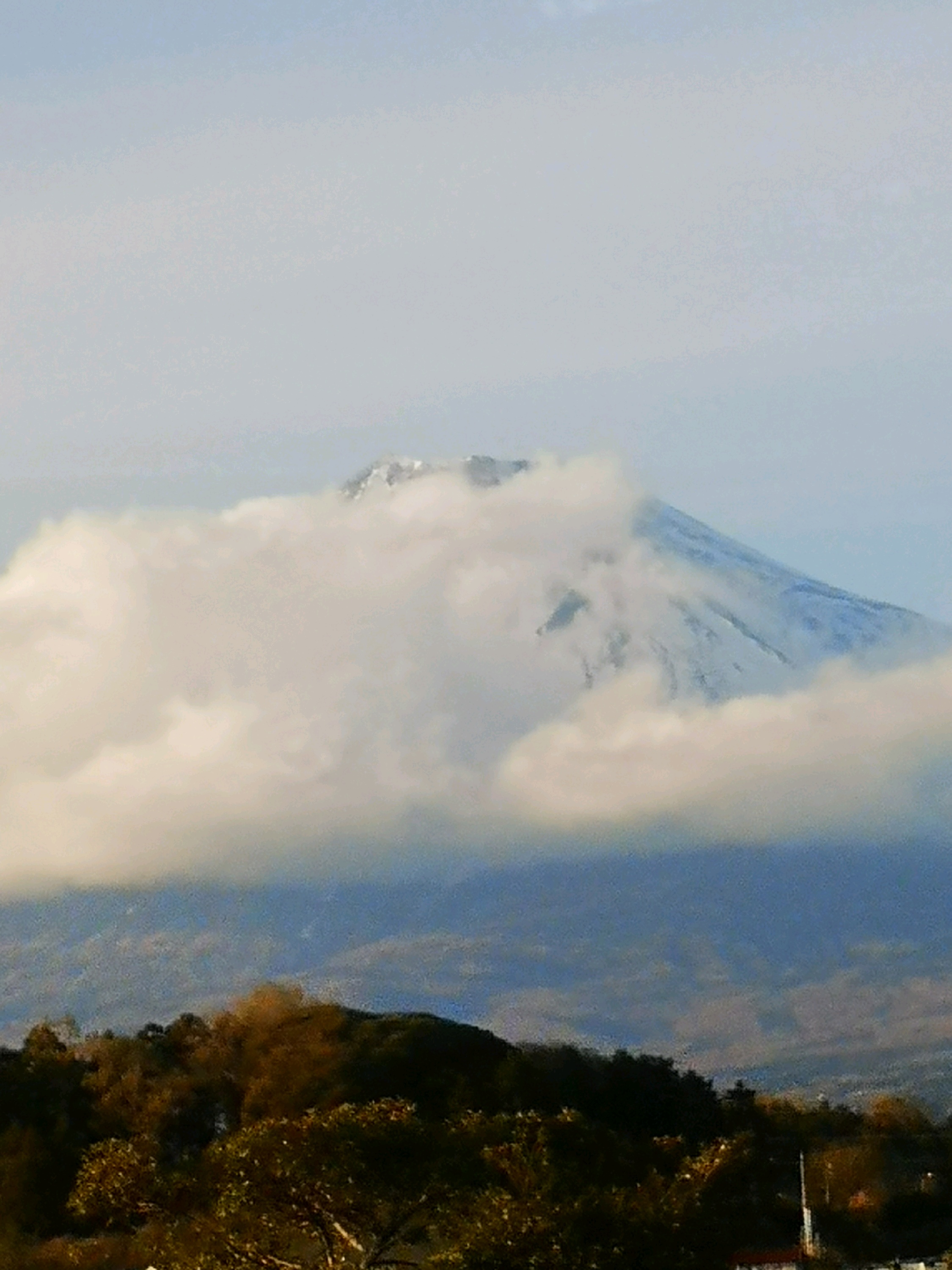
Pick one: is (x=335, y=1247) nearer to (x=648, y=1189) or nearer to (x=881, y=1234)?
(x=648, y=1189)

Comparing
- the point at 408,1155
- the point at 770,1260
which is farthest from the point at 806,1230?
the point at 408,1155

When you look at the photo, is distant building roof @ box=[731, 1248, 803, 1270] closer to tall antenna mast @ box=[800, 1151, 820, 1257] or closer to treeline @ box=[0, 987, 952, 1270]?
tall antenna mast @ box=[800, 1151, 820, 1257]

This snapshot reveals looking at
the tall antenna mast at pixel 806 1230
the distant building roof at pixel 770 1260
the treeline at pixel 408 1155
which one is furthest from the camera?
the tall antenna mast at pixel 806 1230

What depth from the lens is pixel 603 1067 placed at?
7225 centimetres

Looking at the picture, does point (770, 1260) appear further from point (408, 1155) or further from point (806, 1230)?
point (408, 1155)

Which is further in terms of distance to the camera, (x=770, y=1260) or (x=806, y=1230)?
(x=806, y=1230)

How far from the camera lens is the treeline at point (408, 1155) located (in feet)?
110

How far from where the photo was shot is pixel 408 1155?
112 ft

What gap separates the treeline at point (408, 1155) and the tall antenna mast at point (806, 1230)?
23.2 inches

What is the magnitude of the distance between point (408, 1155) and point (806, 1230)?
77.2ft

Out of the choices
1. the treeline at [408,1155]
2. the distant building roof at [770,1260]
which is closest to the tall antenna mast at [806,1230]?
the distant building roof at [770,1260]

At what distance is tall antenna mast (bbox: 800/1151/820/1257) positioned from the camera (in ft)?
174

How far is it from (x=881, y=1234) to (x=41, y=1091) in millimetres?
21581

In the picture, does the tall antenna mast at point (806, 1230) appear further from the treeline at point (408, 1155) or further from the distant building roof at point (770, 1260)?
the treeline at point (408, 1155)
